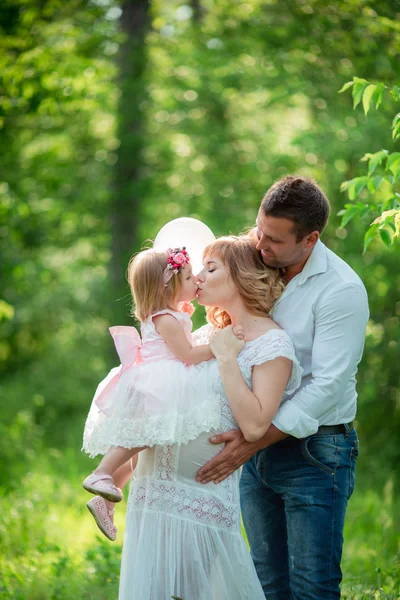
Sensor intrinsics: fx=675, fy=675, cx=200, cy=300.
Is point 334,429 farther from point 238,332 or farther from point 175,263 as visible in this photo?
point 175,263

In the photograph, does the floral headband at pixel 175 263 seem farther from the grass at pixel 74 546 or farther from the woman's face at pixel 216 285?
the grass at pixel 74 546

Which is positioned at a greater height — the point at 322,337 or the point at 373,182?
the point at 373,182

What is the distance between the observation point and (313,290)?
9.40 feet

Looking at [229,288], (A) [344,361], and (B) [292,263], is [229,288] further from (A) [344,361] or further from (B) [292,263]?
(A) [344,361]

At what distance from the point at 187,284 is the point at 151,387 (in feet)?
1.65

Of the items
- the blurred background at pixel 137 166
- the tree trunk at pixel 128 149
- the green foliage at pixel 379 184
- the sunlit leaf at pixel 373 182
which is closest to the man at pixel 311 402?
the green foliage at pixel 379 184

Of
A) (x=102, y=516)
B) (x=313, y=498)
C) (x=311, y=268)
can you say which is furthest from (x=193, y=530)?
(x=311, y=268)

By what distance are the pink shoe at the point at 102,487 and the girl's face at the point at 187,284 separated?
2.77 ft

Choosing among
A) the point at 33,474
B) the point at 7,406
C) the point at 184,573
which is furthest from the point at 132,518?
the point at 7,406

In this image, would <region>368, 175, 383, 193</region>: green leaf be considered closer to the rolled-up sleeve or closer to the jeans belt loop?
the rolled-up sleeve

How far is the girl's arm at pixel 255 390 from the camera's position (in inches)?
106

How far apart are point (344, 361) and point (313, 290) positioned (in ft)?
1.09

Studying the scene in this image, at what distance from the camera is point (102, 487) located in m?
2.79

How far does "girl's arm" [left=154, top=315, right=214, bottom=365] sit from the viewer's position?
115 inches
